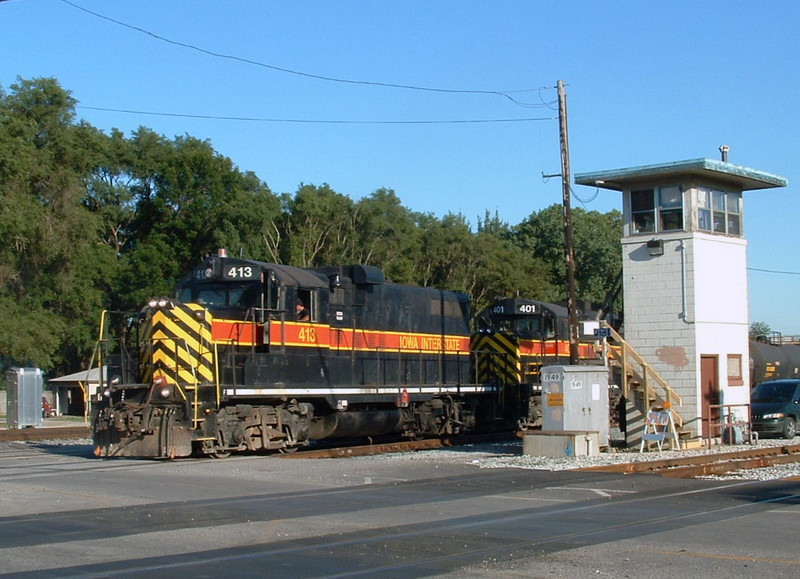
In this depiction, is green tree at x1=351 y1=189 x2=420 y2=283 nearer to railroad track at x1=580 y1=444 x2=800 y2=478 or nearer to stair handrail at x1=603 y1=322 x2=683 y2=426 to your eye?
stair handrail at x1=603 y1=322 x2=683 y2=426

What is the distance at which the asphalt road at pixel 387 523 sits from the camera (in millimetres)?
8367

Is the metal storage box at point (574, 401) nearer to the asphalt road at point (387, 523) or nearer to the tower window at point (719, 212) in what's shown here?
the asphalt road at point (387, 523)

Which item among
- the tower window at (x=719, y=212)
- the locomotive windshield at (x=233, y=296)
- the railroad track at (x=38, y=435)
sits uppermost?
the tower window at (x=719, y=212)

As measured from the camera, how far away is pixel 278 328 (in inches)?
781

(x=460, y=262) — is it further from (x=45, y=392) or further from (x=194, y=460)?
(x=194, y=460)

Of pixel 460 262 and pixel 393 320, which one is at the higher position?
pixel 460 262

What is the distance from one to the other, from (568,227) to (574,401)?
6456mm

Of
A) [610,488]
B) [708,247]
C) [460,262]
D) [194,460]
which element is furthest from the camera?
[460,262]

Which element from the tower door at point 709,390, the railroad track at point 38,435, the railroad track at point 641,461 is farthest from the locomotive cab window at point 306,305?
the railroad track at point 38,435

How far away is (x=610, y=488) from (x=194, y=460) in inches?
335

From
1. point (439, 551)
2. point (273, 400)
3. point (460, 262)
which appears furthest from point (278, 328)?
point (460, 262)

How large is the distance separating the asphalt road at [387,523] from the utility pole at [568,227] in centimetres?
879

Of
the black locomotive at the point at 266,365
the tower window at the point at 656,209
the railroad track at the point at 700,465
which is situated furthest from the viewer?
the tower window at the point at 656,209

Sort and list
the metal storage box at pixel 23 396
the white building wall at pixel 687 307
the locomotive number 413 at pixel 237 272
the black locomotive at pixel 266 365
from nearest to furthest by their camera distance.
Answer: the black locomotive at pixel 266 365 < the locomotive number 413 at pixel 237 272 < the white building wall at pixel 687 307 < the metal storage box at pixel 23 396
